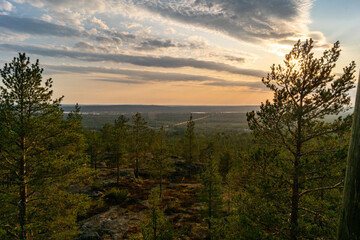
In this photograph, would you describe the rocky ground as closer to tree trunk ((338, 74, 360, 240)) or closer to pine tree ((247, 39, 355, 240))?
pine tree ((247, 39, 355, 240))

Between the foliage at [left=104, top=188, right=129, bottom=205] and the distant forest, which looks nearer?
the distant forest

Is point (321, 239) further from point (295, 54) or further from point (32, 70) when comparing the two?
point (32, 70)

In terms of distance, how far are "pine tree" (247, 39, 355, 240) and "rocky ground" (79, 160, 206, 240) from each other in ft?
29.2

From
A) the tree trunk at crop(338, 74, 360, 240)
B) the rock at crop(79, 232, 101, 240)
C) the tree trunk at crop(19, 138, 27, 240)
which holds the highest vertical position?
the tree trunk at crop(338, 74, 360, 240)

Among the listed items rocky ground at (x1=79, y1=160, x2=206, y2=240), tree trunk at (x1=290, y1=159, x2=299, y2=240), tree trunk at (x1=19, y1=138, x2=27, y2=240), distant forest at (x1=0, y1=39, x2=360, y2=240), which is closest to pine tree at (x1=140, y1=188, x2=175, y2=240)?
A: distant forest at (x1=0, y1=39, x2=360, y2=240)

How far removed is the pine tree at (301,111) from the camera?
26.2ft

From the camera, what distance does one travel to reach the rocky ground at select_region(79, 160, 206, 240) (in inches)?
751

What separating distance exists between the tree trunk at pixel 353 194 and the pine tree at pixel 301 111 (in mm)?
7597

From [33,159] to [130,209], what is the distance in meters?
17.8

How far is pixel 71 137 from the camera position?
10891mm

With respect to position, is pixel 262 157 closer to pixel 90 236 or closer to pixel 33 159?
pixel 33 159

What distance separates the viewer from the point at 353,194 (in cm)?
138

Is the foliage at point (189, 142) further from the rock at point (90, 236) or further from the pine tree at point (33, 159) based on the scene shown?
the pine tree at point (33, 159)

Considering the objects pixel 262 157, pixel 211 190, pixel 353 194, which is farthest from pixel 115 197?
pixel 353 194
